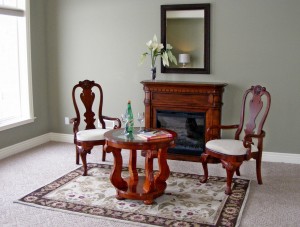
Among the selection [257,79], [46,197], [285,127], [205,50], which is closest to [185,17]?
[205,50]

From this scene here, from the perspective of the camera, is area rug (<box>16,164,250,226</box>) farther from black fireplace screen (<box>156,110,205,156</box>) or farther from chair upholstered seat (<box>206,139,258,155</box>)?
black fireplace screen (<box>156,110,205,156</box>)

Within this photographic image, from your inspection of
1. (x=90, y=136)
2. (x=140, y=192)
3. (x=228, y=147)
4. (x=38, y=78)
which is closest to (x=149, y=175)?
(x=140, y=192)

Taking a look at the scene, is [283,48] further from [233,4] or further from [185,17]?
[185,17]

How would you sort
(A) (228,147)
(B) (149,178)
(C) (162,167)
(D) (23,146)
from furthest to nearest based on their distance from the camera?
(D) (23,146), (A) (228,147), (C) (162,167), (B) (149,178)

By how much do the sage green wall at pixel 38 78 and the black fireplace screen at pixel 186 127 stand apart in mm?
1864

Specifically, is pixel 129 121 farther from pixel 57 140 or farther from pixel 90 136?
pixel 57 140

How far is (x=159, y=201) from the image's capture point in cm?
371

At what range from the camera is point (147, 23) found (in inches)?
209

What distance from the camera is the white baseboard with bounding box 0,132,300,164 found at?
193 inches

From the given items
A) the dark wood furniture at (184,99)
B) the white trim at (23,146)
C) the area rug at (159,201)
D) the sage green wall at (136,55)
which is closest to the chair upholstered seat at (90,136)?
the area rug at (159,201)

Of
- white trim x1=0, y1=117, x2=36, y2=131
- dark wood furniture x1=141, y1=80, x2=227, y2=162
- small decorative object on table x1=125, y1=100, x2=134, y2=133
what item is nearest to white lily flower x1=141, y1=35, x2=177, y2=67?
dark wood furniture x1=141, y1=80, x2=227, y2=162

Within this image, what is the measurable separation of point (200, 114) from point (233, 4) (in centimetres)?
141

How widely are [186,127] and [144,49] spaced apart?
1200 millimetres

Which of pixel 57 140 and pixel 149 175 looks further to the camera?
pixel 57 140
